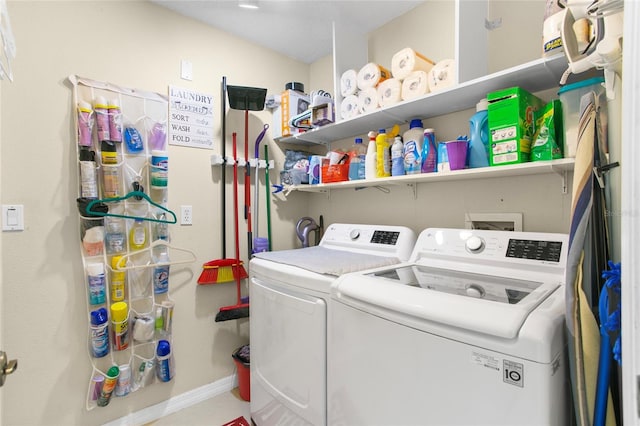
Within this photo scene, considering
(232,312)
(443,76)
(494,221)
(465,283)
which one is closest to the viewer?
(465,283)

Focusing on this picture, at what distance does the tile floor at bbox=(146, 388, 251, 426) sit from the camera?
186cm

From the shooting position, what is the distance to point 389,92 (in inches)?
65.6

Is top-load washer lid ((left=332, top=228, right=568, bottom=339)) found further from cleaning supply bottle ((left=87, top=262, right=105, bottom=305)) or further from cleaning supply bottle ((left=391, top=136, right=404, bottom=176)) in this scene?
cleaning supply bottle ((left=87, top=262, right=105, bottom=305))

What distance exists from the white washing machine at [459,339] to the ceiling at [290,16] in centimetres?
155

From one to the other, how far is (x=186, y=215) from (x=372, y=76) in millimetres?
1461

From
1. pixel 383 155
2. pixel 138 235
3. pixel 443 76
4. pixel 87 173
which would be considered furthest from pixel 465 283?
pixel 87 173

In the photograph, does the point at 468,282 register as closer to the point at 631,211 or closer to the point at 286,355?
A: the point at 631,211

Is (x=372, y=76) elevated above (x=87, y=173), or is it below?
above

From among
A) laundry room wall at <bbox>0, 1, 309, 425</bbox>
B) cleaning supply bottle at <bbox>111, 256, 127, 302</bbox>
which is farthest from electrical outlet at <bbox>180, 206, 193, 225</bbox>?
cleaning supply bottle at <bbox>111, 256, 127, 302</bbox>

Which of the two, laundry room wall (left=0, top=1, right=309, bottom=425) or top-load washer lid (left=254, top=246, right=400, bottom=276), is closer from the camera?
top-load washer lid (left=254, top=246, right=400, bottom=276)

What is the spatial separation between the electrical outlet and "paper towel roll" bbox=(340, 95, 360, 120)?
1.18m

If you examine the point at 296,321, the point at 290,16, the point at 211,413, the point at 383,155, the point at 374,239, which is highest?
the point at 290,16

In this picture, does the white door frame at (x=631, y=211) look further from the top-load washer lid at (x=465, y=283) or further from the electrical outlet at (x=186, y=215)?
the electrical outlet at (x=186, y=215)

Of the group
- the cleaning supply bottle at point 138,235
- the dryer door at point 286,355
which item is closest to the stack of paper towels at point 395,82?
the dryer door at point 286,355
